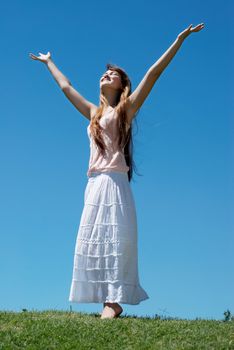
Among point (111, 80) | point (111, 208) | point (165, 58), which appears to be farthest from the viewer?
point (111, 80)

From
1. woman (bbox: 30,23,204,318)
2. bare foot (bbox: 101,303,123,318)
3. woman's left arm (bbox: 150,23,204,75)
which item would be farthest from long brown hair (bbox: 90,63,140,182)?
bare foot (bbox: 101,303,123,318)

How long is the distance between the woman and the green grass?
14.1 inches

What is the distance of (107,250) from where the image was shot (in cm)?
826

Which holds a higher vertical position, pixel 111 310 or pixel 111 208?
pixel 111 208

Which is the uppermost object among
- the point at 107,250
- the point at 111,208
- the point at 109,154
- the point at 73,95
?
the point at 73,95

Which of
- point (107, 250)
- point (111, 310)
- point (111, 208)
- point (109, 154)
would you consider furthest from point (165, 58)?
point (111, 310)

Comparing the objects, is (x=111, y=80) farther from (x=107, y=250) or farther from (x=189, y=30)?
(x=107, y=250)

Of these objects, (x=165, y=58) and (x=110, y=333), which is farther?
(x=165, y=58)

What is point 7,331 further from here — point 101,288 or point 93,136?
point 93,136

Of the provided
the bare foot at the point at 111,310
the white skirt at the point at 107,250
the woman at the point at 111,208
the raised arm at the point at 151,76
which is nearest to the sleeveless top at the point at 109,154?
the woman at the point at 111,208

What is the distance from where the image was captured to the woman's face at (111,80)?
9000 mm

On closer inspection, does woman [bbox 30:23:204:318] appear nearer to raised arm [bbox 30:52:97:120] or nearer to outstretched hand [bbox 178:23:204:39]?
outstretched hand [bbox 178:23:204:39]

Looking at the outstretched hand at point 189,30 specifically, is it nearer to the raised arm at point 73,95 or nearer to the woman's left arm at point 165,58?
the woman's left arm at point 165,58

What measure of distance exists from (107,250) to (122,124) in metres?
1.61
